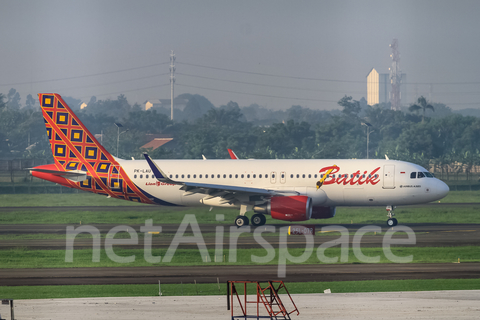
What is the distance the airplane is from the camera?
38.4 meters

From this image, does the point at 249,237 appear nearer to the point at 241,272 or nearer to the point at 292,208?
the point at 292,208

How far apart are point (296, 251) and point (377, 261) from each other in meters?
4.10

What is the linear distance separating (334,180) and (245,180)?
19.2 ft

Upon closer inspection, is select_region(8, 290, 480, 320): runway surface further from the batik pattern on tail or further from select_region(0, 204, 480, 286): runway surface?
the batik pattern on tail

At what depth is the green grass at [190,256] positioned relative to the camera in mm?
26531

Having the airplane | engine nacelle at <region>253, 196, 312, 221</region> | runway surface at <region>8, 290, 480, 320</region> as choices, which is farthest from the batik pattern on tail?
runway surface at <region>8, 290, 480, 320</region>

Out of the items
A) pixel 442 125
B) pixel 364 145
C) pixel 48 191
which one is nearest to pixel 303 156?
pixel 364 145

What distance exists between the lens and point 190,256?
28141mm

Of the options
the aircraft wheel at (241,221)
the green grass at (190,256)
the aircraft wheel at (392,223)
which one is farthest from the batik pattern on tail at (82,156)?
the aircraft wheel at (392,223)

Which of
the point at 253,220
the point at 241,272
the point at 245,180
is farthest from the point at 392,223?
the point at 241,272

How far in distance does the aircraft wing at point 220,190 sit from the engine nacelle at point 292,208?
3.83ft

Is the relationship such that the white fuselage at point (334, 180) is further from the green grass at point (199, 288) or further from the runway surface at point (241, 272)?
the green grass at point (199, 288)

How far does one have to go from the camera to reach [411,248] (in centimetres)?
2933

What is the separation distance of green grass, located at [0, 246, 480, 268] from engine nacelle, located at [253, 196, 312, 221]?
7329 mm
